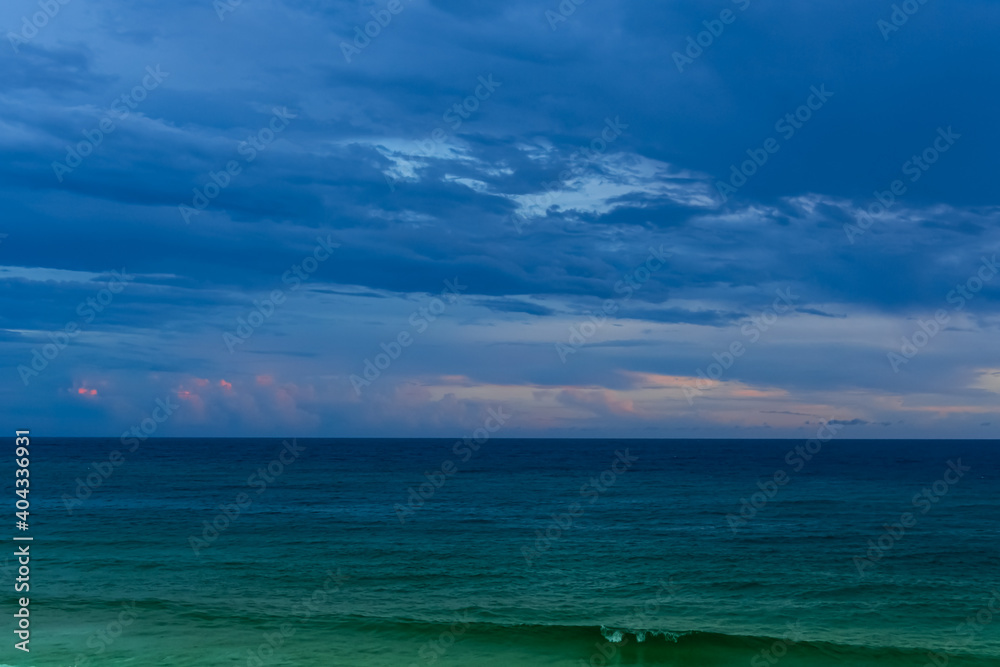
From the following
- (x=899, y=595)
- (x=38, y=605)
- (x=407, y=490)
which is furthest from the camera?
(x=407, y=490)

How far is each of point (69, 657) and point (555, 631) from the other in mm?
13321

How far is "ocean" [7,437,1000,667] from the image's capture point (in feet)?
68.6

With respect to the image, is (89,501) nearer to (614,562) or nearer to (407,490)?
(407,490)

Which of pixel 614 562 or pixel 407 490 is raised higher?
pixel 407 490

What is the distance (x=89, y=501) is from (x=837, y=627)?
50.0m

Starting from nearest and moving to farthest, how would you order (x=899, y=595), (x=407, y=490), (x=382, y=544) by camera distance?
1. (x=899, y=595)
2. (x=382, y=544)
3. (x=407, y=490)

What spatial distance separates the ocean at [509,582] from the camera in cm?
2092

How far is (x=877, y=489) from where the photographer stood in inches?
2719

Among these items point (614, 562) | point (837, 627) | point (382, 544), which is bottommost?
point (837, 627)

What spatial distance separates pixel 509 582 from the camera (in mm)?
28859

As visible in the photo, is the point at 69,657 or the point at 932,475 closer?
the point at 69,657

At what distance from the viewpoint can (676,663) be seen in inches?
796

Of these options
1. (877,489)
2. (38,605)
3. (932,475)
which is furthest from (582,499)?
(932,475)

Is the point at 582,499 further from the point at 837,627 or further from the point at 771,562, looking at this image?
the point at 837,627
